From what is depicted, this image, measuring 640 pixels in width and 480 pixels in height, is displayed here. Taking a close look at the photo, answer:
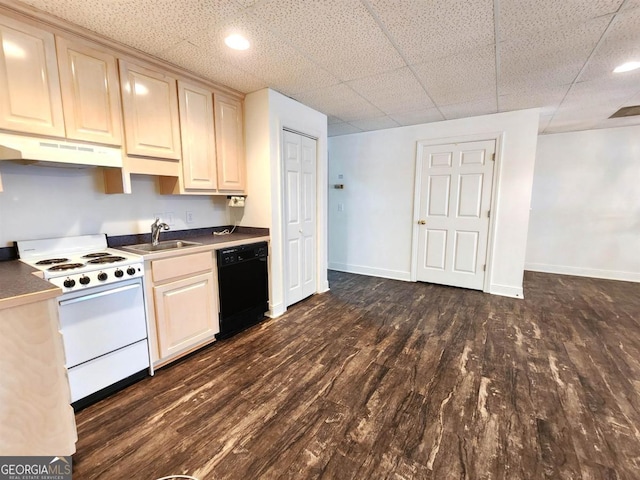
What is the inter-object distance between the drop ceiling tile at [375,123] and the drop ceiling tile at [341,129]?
114 mm

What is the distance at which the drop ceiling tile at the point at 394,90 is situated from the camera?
2621 mm

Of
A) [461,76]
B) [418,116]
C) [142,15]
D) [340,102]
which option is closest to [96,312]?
[142,15]

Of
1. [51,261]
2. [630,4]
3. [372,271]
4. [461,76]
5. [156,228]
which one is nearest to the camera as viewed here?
[630,4]

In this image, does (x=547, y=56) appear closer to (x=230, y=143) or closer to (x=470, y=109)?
(x=470, y=109)

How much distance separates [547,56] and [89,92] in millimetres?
3356

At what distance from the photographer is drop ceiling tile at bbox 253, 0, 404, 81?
1664mm

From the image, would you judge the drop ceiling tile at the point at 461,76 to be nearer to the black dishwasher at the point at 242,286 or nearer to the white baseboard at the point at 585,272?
the black dishwasher at the point at 242,286

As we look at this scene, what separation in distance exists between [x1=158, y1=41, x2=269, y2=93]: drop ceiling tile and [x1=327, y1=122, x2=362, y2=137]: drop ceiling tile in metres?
1.66

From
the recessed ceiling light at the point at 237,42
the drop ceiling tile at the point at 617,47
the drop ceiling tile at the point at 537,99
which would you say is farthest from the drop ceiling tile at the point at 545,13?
the recessed ceiling light at the point at 237,42

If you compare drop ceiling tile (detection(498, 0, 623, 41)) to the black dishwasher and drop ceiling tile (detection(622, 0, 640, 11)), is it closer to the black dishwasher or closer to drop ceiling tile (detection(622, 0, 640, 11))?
drop ceiling tile (detection(622, 0, 640, 11))

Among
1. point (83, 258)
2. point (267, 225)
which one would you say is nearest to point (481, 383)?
point (267, 225)

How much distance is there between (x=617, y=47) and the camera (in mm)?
2086

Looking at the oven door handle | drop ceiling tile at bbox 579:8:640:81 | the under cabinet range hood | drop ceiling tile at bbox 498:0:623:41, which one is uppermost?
drop ceiling tile at bbox 579:8:640:81

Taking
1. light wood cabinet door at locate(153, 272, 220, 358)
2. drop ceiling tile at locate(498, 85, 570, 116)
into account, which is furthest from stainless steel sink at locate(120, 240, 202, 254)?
drop ceiling tile at locate(498, 85, 570, 116)
